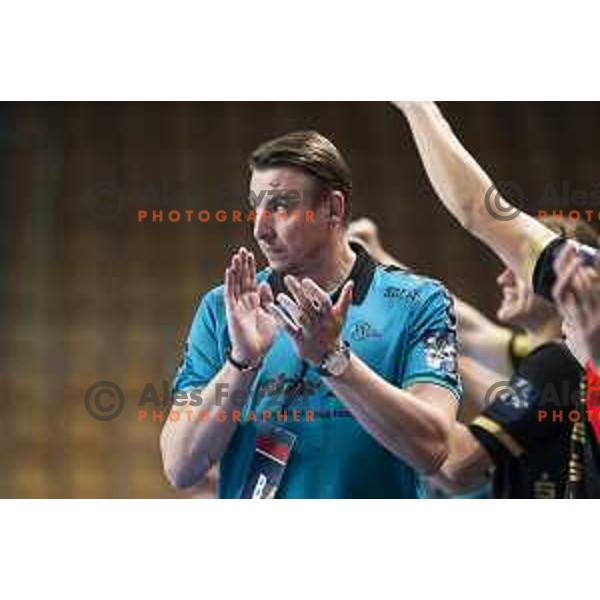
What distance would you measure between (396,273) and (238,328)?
289mm

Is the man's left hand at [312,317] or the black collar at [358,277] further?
the black collar at [358,277]

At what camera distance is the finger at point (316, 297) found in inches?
69.7

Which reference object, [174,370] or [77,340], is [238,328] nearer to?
[174,370]

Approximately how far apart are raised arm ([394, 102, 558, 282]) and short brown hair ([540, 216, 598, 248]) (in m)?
0.02

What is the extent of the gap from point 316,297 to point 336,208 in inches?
8.3

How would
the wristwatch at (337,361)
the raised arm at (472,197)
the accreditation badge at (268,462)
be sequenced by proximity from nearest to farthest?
the wristwatch at (337,361)
the accreditation badge at (268,462)
the raised arm at (472,197)

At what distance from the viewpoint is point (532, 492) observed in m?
2.00

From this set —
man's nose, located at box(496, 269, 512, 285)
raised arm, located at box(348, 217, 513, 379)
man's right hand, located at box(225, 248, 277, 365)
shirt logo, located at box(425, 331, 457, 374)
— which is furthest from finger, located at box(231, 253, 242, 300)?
man's nose, located at box(496, 269, 512, 285)

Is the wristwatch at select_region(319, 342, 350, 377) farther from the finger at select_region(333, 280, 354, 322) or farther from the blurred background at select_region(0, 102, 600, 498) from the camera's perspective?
the blurred background at select_region(0, 102, 600, 498)

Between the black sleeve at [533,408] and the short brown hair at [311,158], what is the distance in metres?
0.43

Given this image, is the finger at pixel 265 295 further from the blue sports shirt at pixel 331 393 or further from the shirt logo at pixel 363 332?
the shirt logo at pixel 363 332

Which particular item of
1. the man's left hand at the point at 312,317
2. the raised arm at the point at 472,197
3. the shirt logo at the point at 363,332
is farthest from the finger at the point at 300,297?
the raised arm at the point at 472,197

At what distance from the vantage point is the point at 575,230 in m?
1.98
